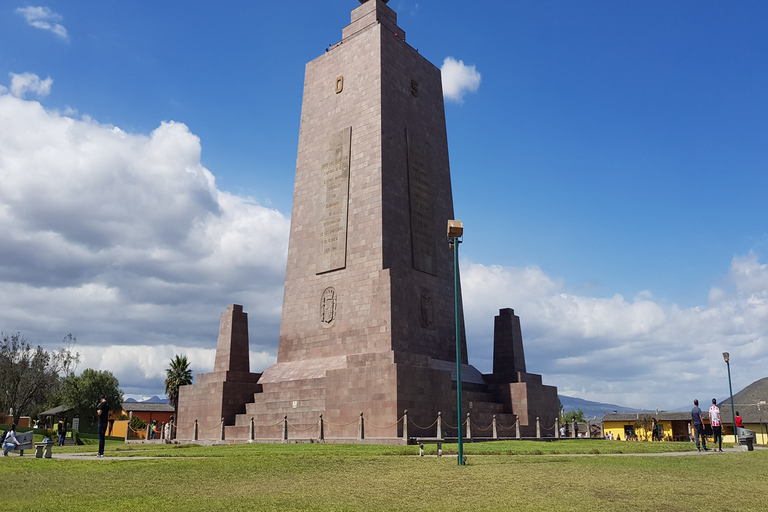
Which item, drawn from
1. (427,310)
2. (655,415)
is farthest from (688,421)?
(427,310)

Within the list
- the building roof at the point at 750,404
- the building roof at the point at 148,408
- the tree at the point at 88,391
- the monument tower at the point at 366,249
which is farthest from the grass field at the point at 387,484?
the building roof at the point at 148,408

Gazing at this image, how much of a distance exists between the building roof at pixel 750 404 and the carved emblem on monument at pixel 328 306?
Answer: 1584 inches

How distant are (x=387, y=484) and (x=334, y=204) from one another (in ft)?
72.2

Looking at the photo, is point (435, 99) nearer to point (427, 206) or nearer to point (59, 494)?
point (427, 206)

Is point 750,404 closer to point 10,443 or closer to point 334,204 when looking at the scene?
point 334,204

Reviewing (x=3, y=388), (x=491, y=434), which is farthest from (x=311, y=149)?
(x=3, y=388)

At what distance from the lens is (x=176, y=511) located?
738cm

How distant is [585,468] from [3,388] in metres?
63.2

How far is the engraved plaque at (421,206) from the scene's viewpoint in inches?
1208

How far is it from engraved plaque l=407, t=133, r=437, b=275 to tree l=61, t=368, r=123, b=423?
4405cm

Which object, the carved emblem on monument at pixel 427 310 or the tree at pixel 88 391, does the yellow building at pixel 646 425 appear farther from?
the tree at pixel 88 391

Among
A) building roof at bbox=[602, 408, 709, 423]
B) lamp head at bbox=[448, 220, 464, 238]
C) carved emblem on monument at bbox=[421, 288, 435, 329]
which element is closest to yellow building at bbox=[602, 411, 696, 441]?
building roof at bbox=[602, 408, 709, 423]

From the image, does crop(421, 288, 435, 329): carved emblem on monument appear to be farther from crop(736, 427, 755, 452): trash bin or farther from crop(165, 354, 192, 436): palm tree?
crop(165, 354, 192, 436): palm tree

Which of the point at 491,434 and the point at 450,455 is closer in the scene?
the point at 450,455
